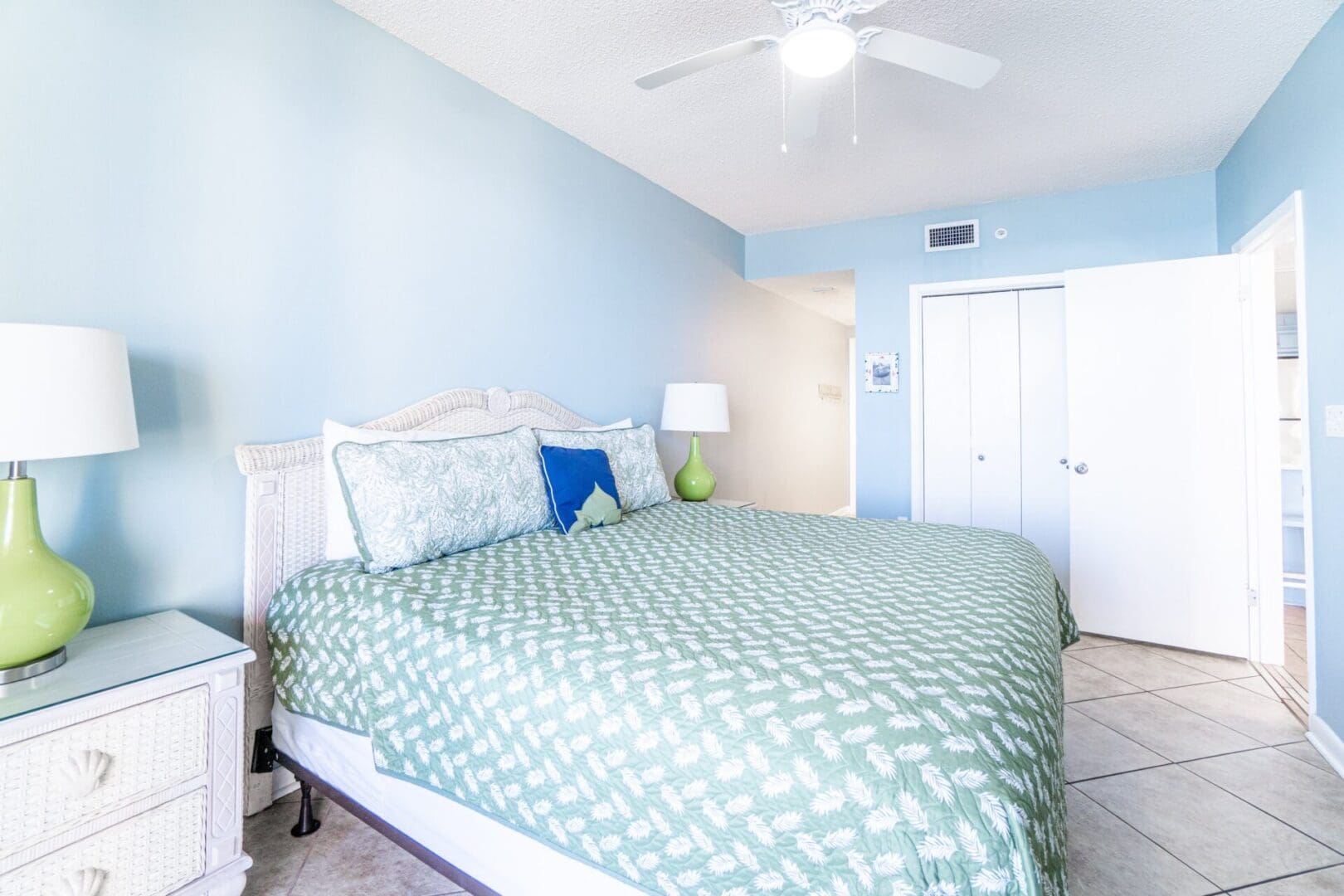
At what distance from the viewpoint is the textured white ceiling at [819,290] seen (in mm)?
4687

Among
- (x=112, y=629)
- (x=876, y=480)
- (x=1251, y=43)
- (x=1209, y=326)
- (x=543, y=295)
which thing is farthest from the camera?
(x=876, y=480)

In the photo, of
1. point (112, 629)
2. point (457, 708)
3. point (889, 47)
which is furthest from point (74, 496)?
point (889, 47)

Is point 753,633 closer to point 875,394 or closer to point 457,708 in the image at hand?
point 457,708

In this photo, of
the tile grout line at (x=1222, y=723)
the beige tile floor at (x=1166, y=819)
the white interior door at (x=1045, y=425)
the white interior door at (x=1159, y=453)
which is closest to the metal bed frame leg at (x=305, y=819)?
the beige tile floor at (x=1166, y=819)

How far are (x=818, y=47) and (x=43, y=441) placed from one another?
1.99 metres

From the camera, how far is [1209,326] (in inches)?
126

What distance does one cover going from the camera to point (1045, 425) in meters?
3.96

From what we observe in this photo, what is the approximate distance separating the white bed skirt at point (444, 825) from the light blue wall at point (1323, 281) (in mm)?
2637

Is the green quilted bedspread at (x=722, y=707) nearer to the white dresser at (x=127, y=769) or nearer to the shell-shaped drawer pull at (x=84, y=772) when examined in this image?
the white dresser at (x=127, y=769)

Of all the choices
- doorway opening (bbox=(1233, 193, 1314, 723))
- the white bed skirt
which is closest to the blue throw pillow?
the white bed skirt

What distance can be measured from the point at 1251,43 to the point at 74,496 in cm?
402

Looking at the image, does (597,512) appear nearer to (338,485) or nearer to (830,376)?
(338,485)

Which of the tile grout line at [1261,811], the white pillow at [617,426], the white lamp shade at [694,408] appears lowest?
the tile grout line at [1261,811]

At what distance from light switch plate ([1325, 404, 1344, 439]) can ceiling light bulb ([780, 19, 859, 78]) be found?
6.73ft
